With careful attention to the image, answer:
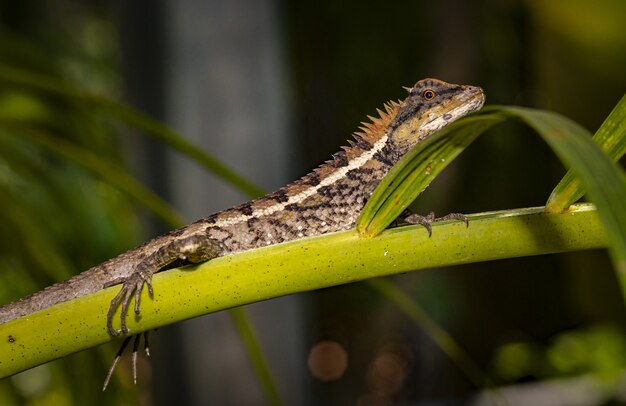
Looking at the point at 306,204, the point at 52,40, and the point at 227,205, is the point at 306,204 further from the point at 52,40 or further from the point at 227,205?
the point at 52,40

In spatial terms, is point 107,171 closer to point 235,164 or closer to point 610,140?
point 610,140

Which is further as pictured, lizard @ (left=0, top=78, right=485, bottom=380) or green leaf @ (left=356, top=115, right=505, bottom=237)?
lizard @ (left=0, top=78, right=485, bottom=380)

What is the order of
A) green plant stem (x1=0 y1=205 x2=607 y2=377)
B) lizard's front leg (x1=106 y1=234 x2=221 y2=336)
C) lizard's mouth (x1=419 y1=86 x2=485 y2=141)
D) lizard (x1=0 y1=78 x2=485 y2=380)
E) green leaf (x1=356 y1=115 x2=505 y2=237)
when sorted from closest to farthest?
1. green leaf (x1=356 y1=115 x2=505 y2=237)
2. green plant stem (x1=0 y1=205 x2=607 y2=377)
3. lizard's front leg (x1=106 y1=234 x2=221 y2=336)
4. lizard (x1=0 y1=78 x2=485 y2=380)
5. lizard's mouth (x1=419 y1=86 x2=485 y2=141)

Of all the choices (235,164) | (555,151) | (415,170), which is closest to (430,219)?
(415,170)

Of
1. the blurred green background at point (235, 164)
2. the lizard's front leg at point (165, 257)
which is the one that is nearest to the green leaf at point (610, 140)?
the lizard's front leg at point (165, 257)

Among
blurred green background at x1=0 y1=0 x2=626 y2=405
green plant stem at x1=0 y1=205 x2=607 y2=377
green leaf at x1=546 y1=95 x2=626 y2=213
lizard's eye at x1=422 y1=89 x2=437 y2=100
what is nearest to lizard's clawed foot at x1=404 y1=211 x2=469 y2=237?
green plant stem at x1=0 y1=205 x2=607 y2=377

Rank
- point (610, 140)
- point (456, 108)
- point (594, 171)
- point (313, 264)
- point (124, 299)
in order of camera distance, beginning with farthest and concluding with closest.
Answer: point (456, 108) → point (124, 299) → point (313, 264) → point (610, 140) → point (594, 171)

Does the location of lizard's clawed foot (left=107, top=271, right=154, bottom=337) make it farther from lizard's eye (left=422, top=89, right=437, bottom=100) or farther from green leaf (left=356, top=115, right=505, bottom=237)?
lizard's eye (left=422, top=89, right=437, bottom=100)
